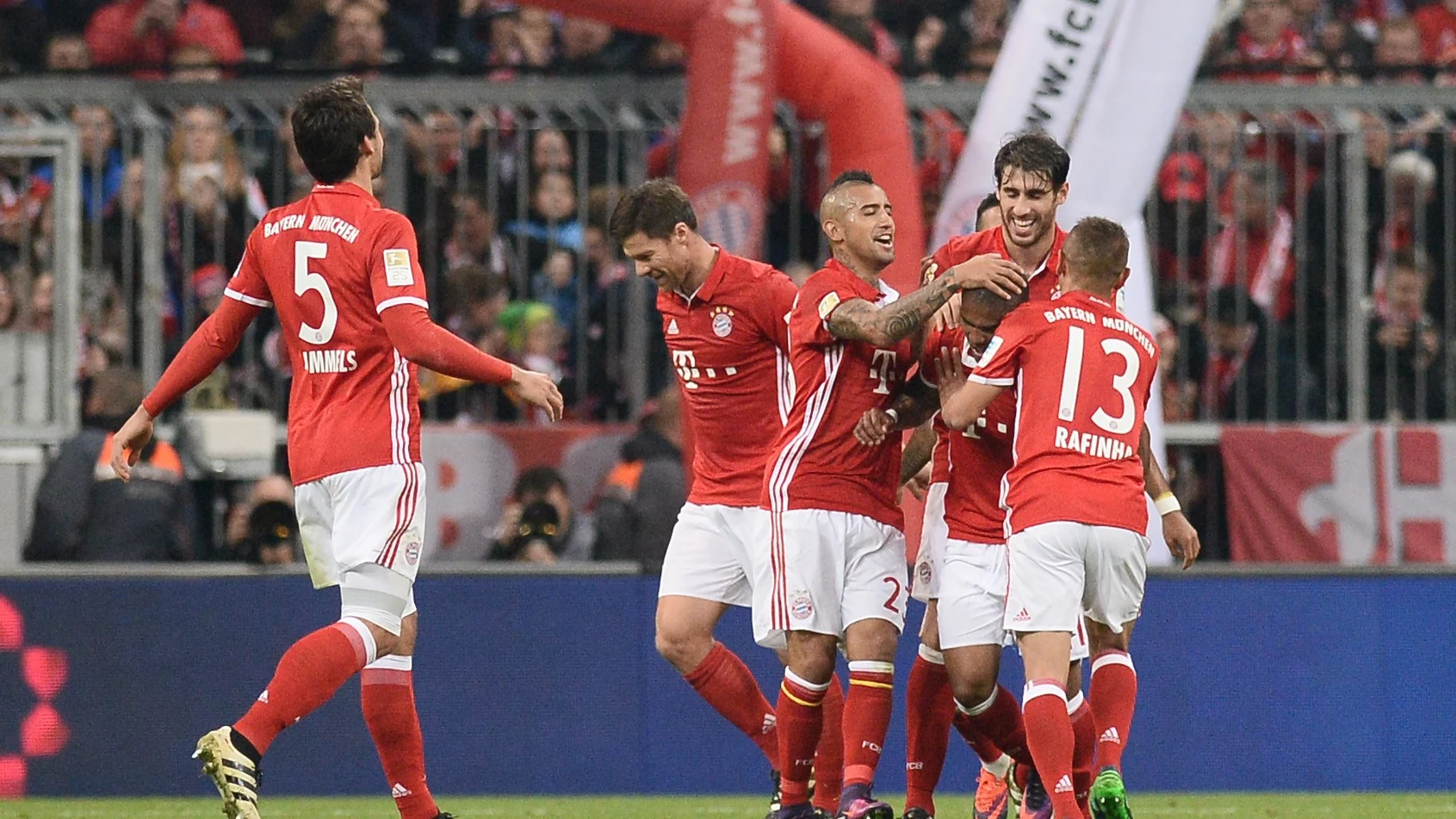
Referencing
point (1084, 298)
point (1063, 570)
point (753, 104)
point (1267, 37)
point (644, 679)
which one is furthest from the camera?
point (1267, 37)

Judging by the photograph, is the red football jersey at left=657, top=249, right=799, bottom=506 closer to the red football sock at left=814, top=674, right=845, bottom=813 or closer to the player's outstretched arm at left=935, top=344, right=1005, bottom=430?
the red football sock at left=814, top=674, right=845, bottom=813

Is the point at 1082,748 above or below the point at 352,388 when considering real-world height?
below

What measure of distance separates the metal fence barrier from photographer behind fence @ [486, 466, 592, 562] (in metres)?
0.56

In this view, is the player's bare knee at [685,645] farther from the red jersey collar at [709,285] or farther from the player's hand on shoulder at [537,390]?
the player's hand on shoulder at [537,390]

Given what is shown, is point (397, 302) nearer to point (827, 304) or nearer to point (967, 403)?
point (827, 304)

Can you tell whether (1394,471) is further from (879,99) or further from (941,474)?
(941,474)

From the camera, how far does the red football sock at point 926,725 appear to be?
24.0ft

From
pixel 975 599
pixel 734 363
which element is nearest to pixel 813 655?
pixel 975 599

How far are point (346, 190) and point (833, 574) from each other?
6.24 ft

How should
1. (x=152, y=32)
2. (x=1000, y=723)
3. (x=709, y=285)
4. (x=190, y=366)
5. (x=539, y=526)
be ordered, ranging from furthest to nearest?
(x=152, y=32) → (x=539, y=526) → (x=709, y=285) → (x=1000, y=723) → (x=190, y=366)

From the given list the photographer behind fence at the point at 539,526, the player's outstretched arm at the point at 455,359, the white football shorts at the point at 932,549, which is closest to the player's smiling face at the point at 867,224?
the white football shorts at the point at 932,549

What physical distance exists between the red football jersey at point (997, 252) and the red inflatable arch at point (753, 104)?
12.6ft

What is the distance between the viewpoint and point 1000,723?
23.7 feet

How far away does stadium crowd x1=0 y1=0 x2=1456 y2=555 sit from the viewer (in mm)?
11250
